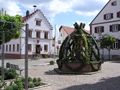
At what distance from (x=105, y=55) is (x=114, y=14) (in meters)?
6.73

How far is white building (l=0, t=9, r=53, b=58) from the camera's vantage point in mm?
58312

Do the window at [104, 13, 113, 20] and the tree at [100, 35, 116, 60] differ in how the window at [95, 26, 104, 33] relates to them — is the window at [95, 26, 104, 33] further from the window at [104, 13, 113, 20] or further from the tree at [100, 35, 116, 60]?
the tree at [100, 35, 116, 60]

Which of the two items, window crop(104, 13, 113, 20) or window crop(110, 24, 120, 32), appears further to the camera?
window crop(104, 13, 113, 20)

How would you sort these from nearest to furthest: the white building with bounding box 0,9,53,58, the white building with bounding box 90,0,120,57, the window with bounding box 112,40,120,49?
the window with bounding box 112,40,120,49
the white building with bounding box 90,0,120,57
the white building with bounding box 0,9,53,58

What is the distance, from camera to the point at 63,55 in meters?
25.1

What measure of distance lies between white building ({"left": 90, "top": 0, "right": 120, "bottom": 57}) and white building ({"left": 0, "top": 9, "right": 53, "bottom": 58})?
32.2 ft

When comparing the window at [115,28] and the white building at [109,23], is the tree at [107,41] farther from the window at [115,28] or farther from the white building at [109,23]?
the window at [115,28]

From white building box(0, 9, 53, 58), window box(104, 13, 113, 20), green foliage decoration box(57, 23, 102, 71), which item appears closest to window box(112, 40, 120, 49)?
window box(104, 13, 113, 20)

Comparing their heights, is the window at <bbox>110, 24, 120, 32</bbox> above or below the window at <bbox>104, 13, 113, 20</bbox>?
below

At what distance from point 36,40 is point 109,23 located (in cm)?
1426

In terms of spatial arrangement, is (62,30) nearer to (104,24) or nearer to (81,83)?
(104,24)

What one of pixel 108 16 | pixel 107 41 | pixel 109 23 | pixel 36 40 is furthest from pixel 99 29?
pixel 36 40

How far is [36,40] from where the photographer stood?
5978 centimetres

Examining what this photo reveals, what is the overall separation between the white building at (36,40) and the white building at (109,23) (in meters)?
9.82
